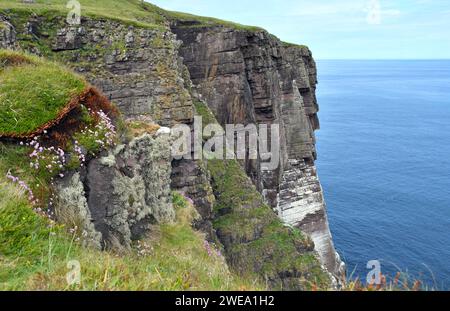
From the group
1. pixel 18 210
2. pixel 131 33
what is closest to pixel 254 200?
pixel 131 33

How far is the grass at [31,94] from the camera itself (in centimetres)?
958

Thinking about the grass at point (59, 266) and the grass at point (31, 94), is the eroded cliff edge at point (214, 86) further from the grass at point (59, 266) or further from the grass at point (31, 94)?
the grass at point (31, 94)

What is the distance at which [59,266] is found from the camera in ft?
18.5

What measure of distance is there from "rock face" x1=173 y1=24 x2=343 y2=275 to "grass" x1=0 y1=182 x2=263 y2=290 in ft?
132

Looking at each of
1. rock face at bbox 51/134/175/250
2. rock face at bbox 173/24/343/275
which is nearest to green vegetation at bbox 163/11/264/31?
rock face at bbox 173/24/343/275

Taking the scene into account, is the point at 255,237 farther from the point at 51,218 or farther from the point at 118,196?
the point at 51,218

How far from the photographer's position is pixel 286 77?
62.7 meters

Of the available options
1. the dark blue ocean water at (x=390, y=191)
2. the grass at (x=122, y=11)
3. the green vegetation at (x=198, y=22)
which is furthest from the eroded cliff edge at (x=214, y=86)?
the dark blue ocean water at (x=390, y=191)

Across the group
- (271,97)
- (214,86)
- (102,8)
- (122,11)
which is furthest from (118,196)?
(271,97)

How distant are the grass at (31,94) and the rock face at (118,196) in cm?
166

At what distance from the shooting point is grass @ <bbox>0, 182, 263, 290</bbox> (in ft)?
17.4

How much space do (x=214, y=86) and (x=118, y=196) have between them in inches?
1439

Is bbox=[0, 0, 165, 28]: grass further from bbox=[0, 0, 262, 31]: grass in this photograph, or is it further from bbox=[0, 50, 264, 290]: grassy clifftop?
bbox=[0, 50, 264, 290]: grassy clifftop
